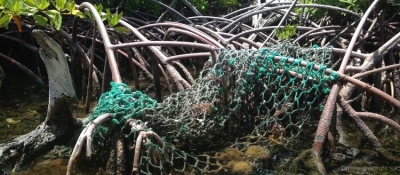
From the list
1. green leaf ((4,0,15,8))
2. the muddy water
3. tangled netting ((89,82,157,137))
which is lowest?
the muddy water

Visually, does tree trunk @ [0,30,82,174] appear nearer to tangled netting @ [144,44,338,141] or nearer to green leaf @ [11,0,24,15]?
green leaf @ [11,0,24,15]

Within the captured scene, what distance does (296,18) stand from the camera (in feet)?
18.1

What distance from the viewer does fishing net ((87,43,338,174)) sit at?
296 centimetres

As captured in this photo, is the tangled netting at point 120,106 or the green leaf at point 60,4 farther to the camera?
the green leaf at point 60,4

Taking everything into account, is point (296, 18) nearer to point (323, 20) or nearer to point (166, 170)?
point (323, 20)

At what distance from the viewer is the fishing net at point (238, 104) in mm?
2957

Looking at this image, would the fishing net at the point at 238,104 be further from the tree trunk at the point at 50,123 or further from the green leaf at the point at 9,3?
the green leaf at the point at 9,3

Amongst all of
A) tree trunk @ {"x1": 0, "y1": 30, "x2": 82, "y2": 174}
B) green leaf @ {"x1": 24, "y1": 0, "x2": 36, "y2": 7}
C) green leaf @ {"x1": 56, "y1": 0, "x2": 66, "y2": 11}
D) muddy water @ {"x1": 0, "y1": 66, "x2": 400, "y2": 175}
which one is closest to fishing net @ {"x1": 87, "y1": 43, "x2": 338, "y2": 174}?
muddy water @ {"x1": 0, "y1": 66, "x2": 400, "y2": 175}

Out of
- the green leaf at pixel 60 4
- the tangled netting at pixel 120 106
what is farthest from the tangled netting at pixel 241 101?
the green leaf at pixel 60 4

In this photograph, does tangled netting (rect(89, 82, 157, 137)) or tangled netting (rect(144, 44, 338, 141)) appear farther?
tangled netting (rect(144, 44, 338, 141))

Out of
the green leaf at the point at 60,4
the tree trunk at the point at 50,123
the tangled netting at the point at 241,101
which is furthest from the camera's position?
the green leaf at the point at 60,4

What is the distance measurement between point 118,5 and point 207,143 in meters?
2.87

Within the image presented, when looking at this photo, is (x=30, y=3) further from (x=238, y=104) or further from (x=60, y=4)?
(x=238, y=104)

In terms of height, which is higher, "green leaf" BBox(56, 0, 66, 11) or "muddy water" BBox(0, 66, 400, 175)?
"green leaf" BBox(56, 0, 66, 11)
